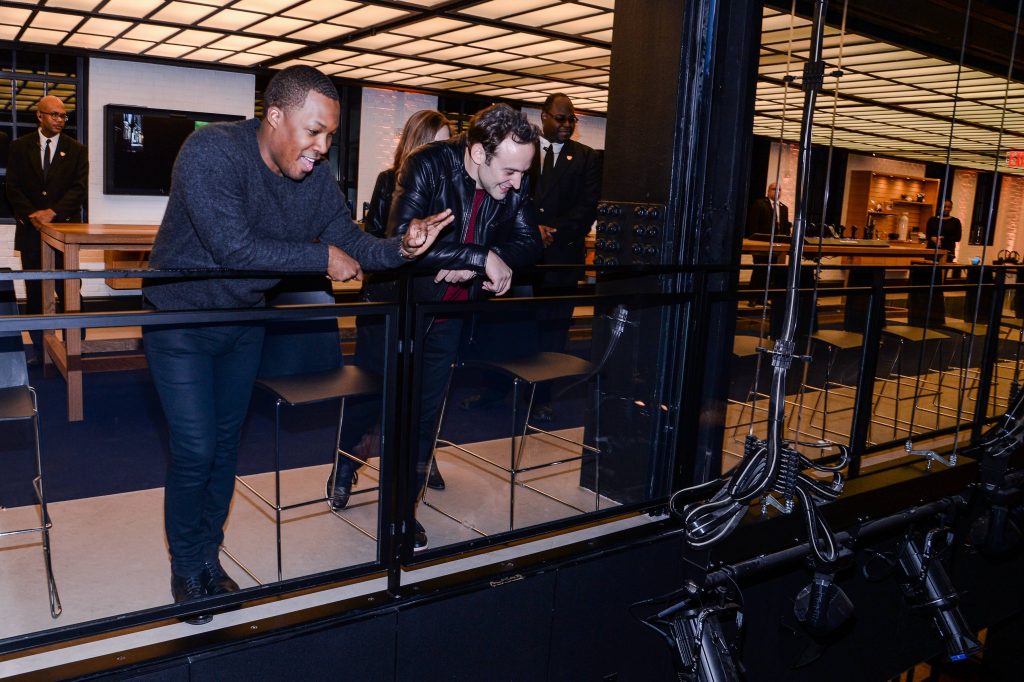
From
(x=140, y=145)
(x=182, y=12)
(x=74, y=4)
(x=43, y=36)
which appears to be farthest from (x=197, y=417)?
(x=140, y=145)

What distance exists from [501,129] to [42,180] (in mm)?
5345

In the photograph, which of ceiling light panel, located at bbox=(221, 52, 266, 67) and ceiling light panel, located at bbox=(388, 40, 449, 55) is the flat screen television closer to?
ceiling light panel, located at bbox=(221, 52, 266, 67)

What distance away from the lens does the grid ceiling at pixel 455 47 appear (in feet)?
20.0

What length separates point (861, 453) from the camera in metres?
3.29

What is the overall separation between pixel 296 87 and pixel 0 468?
8.27 ft

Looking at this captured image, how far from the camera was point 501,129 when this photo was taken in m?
2.46

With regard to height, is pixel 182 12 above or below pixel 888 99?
below

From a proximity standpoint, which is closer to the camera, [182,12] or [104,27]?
Result: [182,12]

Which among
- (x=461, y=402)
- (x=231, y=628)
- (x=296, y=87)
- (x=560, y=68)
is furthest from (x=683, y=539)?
(x=560, y=68)

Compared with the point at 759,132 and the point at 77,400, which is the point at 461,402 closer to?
the point at 77,400

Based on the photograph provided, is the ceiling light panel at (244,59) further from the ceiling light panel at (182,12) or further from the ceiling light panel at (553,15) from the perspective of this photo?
the ceiling light panel at (553,15)

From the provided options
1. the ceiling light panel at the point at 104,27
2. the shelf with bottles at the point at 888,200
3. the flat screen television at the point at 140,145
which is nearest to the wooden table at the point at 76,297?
the ceiling light panel at the point at 104,27

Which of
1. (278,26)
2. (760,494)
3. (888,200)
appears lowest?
(760,494)

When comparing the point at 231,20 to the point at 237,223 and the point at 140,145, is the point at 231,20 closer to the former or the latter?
the point at 140,145
